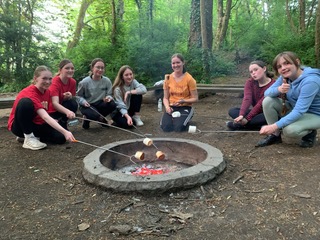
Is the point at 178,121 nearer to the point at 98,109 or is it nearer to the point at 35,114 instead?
the point at 98,109

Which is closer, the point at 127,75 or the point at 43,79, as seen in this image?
the point at 43,79

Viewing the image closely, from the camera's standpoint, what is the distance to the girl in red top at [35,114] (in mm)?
3533

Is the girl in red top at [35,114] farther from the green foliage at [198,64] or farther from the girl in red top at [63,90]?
the green foliage at [198,64]

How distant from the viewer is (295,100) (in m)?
3.38

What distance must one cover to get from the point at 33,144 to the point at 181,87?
2.26m

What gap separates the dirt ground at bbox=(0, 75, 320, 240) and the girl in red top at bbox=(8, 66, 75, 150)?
37 centimetres

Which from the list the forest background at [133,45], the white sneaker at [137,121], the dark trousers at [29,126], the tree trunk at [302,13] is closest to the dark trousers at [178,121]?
the white sneaker at [137,121]

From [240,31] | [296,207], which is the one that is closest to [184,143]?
[296,207]

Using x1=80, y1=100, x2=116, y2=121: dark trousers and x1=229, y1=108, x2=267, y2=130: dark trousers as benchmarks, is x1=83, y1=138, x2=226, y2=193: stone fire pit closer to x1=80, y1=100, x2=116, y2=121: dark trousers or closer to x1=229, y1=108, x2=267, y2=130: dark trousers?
x1=229, y1=108, x2=267, y2=130: dark trousers

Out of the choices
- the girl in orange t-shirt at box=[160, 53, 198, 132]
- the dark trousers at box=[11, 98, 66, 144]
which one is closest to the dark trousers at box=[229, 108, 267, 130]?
the girl in orange t-shirt at box=[160, 53, 198, 132]

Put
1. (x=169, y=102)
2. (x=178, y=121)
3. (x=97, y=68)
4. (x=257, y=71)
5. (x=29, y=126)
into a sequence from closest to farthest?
1. (x=29, y=126)
2. (x=257, y=71)
3. (x=178, y=121)
4. (x=97, y=68)
5. (x=169, y=102)

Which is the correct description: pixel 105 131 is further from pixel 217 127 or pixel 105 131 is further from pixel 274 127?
pixel 274 127

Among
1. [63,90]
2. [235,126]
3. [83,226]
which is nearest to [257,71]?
[235,126]

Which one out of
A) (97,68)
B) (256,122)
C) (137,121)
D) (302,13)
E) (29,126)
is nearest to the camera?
(29,126)
